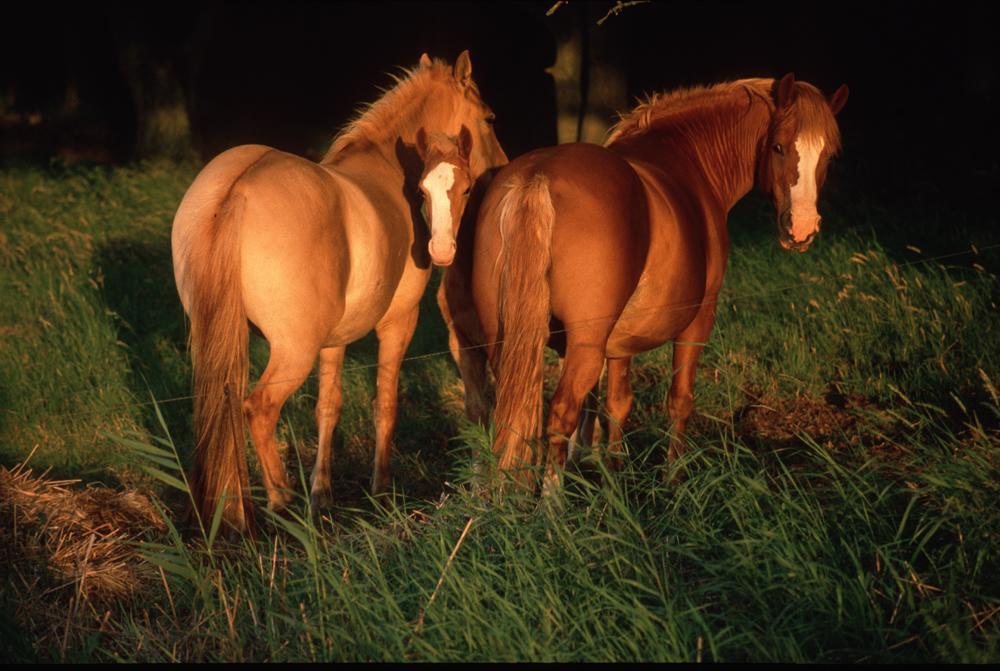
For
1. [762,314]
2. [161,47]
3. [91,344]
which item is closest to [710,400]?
[762,314]

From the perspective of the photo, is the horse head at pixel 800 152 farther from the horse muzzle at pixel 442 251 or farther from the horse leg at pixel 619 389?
the horse muzzle at pixel 442 251

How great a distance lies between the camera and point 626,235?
3.94 m

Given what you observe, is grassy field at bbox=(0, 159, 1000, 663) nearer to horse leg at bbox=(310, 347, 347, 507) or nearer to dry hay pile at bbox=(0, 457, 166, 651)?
dry hay pile at bbox=(0, 457, 166, 651)

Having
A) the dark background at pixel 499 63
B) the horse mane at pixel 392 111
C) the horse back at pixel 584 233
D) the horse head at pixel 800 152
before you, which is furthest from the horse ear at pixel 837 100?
the dark background at pixel 499 63

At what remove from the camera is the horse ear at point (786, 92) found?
15.3ft

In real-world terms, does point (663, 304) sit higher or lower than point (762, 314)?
higher

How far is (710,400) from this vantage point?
563 cm

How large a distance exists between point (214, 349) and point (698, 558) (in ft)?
7.13

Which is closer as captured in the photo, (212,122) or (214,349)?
(214,349)

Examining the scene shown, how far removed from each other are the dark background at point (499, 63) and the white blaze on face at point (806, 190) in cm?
448

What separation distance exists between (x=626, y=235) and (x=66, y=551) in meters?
2.60

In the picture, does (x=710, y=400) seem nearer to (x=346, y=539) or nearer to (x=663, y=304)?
(x=663, y=304)

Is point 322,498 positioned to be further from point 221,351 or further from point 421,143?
point 421,143

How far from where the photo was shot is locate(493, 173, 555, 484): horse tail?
3.79 meters
